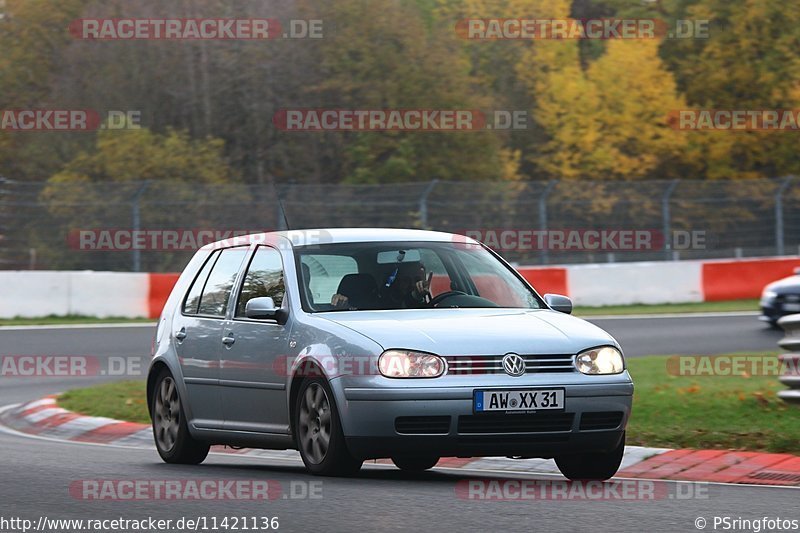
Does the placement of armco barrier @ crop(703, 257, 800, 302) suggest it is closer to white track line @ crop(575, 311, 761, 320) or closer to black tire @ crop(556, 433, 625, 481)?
white track line @ crop(575, 311, 761, 320)

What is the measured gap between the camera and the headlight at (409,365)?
860cm

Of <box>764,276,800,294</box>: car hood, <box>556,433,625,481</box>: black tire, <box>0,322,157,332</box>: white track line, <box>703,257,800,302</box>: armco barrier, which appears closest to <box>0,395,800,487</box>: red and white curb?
<box>556,433,625,481</box>: black tire

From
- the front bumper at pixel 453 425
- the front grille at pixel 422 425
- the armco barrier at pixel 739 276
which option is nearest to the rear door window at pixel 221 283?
the front bumper at pixel 453 425

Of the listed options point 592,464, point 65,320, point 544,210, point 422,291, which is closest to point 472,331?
point 422,291

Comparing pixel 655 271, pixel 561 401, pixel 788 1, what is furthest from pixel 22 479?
pixel 788 1

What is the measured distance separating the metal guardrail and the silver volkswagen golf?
82.7 inches

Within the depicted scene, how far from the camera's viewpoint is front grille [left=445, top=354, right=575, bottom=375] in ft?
28.2

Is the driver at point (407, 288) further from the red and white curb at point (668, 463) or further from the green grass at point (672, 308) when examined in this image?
the green grass at point (672, 308)

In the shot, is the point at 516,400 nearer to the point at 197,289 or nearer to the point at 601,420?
the point at 601,420

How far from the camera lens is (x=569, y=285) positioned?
27.4 m

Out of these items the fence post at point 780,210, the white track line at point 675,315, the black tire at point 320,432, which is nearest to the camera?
the black tire at point 320,432

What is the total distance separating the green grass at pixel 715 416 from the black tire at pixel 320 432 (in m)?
2.71

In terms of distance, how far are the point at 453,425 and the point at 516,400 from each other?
0.36 metres

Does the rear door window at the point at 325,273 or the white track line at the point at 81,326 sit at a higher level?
the rear door window at the point at 325,273
